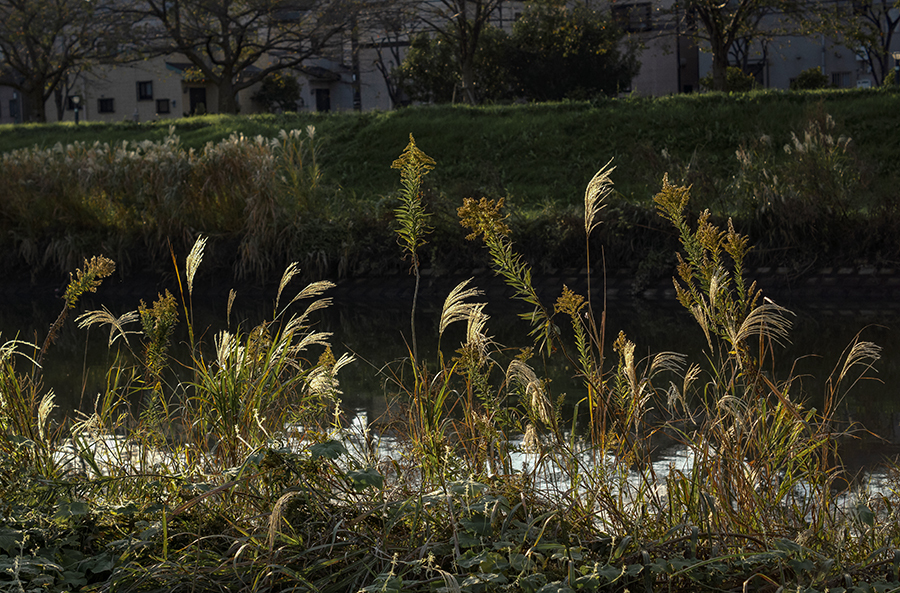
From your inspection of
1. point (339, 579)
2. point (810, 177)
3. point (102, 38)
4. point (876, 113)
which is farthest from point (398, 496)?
point (102, 38)

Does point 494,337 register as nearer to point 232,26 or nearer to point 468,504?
point 468,504

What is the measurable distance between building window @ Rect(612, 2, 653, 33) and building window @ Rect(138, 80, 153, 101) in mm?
23800

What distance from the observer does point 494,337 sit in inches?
326

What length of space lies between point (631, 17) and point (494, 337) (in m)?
32.9

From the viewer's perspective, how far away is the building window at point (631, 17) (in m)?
36.2

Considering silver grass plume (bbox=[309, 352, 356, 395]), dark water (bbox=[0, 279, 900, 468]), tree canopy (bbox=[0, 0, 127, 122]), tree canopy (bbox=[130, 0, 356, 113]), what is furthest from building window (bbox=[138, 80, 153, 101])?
silver grass plume (bbox=[309, 352, 356, 395])

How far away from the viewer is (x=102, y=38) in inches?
1216

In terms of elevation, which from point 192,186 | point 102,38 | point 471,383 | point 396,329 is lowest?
point 396,329

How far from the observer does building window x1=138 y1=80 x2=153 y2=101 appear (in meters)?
49.1

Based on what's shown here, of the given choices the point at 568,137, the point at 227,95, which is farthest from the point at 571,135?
the point at 227,95

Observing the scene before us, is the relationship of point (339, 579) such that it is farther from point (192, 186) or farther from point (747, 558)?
point (192, 186)

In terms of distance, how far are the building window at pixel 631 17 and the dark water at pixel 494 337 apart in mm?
26547

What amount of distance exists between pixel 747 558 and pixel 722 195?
10.2m

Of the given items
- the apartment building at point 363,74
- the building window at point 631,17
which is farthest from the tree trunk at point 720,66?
the building window at point 631,17
